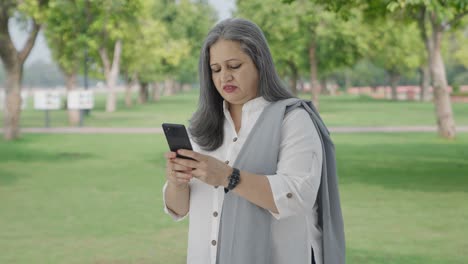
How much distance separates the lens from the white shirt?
2930mm

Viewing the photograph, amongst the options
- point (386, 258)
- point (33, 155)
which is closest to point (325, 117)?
point (33, 155)

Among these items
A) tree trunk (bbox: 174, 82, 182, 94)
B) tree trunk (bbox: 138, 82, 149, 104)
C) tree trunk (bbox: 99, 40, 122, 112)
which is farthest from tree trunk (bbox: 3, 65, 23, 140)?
tree trunk (bbox: 174, 82, 182, 94)

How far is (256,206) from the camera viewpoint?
9.81 ft

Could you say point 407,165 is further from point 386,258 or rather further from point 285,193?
point 285,193

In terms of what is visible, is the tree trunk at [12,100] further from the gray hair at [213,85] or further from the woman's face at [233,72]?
the woman's face at [233,72]

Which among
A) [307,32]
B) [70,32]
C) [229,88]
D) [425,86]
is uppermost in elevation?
[307,32]

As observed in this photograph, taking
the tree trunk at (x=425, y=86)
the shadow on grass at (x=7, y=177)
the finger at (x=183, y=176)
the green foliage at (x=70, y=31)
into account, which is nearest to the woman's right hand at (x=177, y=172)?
the finger at (x=183, y=176)

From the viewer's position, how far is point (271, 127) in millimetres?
2988

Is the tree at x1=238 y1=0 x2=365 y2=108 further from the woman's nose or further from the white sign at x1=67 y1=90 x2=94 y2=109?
the woman's nose

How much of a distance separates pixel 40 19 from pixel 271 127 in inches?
824

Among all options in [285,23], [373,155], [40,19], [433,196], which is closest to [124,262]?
[433,196]

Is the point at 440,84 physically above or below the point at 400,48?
below

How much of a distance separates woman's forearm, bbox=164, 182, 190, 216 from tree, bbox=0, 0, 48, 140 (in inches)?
788

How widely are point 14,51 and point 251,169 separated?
21148 mm
